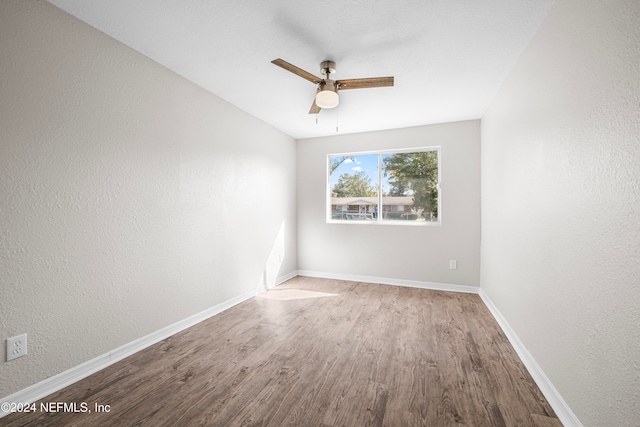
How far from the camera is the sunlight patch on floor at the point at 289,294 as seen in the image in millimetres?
3611

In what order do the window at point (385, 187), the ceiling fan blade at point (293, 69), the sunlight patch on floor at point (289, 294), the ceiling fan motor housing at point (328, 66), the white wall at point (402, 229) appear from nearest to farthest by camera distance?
the ceiling fan blade at point (293, 69), the ceiling fan motor housing at point (328, 66), the sunlight patch on floor at point (289, 294), the white wall at point (402, 229), the window at point (385, 187)

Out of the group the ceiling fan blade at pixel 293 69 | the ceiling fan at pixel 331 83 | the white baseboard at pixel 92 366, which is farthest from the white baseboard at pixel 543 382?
the white baseboard at pixel 92 366

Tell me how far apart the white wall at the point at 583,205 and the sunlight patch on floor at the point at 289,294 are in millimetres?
2258

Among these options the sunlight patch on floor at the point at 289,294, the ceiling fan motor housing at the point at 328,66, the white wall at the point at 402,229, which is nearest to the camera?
the ceiling fan motor housing at the point at 328,66

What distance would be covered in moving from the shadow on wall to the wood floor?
92 cm

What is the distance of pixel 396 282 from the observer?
4148mm

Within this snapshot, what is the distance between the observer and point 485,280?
Answer: 135 inches

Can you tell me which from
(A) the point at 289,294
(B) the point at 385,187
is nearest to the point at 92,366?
(A) the point at 289,294

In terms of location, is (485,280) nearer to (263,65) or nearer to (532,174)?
(532,174)

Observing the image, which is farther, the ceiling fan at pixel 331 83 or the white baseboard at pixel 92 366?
the ceiling fan at pixel 331 83

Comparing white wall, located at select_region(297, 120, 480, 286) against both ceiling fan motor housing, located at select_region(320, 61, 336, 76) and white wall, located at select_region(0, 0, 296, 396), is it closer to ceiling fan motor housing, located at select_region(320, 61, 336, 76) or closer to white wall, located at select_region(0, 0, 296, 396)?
white wall, located at select_region(0, 0, 296, 396)

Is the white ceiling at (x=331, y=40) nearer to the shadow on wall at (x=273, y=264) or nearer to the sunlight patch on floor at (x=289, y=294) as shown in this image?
the shadow on wall at (x=273, y=264)

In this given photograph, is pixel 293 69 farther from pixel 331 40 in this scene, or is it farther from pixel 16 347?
pixel 16 347

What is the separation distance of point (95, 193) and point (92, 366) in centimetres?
122
